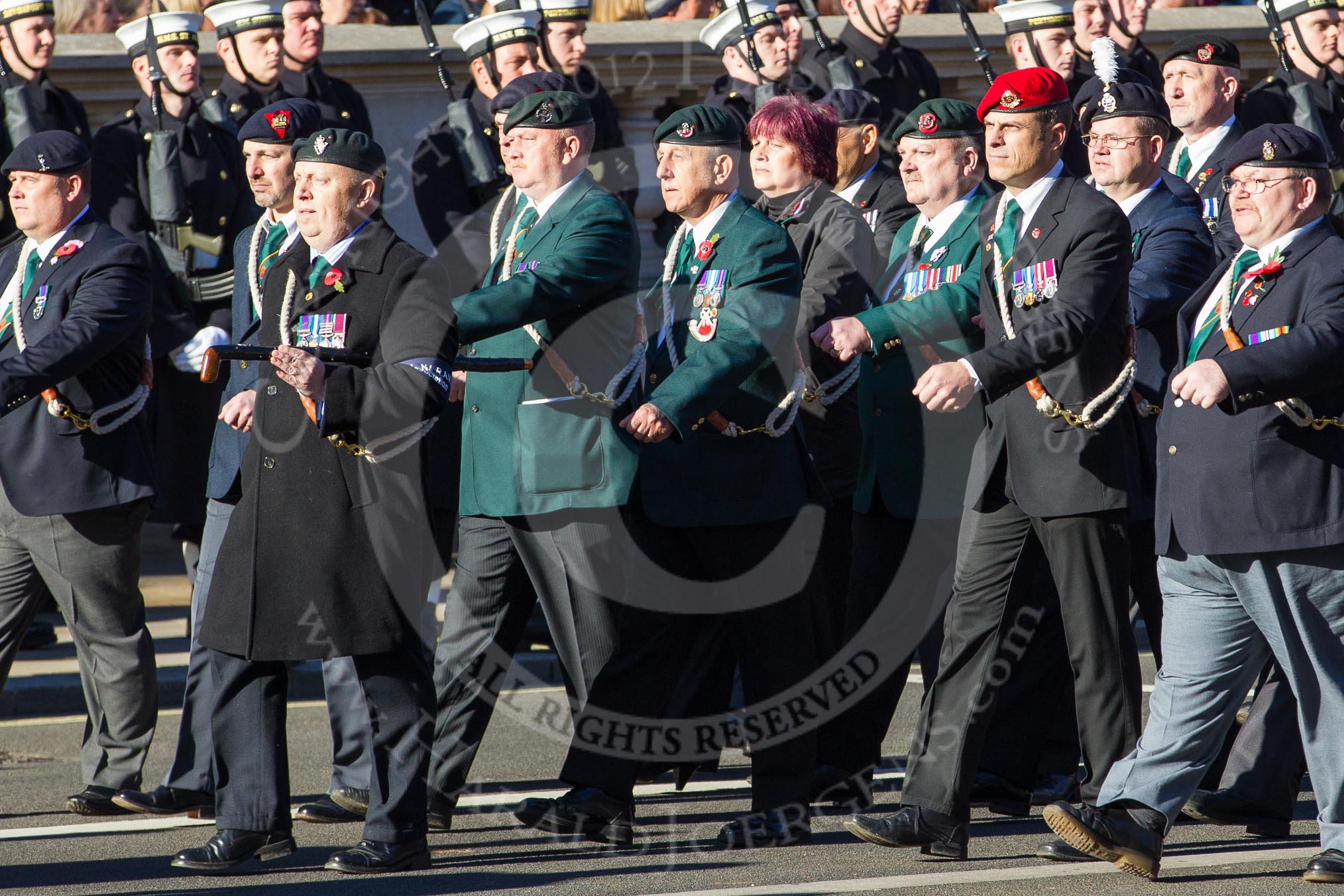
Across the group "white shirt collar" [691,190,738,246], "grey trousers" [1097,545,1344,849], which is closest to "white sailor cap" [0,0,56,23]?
"white shirt collar" [691,190,738,246]

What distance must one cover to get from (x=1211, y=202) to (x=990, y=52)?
4.18 metres

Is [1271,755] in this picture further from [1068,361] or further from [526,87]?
[526,87]

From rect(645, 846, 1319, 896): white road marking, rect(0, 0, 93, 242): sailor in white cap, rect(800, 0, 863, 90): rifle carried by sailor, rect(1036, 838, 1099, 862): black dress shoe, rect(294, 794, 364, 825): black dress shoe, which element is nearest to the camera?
rect(645, 846, 1319, 896): white road marking

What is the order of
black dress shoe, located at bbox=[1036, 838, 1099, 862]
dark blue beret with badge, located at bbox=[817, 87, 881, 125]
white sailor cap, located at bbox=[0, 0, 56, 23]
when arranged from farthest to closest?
1. white sailor cap, located at bbox=[0, 0, 56, 23]
2. dark blue beret with badge, located at bbox=[817, 87, 881, 125]
3. black dress shoe, located at bbox=[1036, 838, 1099, 862]

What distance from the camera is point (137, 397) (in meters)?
6.41

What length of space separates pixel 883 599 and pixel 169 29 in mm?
4170

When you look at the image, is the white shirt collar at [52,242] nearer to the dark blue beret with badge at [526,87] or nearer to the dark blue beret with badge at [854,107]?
the dark blue beret with badge at [526,87]

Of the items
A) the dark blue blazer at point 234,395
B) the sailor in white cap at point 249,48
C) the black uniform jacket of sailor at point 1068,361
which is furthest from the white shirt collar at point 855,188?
the sailor in white cap at point 249,48

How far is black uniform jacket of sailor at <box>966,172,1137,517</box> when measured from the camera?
5.26m

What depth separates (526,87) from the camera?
663cm

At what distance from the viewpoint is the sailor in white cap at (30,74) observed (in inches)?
340

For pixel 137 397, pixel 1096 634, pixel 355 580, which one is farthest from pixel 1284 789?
pixel 137 397

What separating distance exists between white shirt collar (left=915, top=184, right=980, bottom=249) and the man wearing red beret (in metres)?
0.60

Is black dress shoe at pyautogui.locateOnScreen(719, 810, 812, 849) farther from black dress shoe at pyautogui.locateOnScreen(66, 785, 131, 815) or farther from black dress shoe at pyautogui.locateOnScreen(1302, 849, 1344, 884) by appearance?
black dress shoe at pyautogui.locateOnScreen(66, 785, 131, 815)
